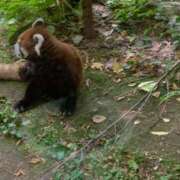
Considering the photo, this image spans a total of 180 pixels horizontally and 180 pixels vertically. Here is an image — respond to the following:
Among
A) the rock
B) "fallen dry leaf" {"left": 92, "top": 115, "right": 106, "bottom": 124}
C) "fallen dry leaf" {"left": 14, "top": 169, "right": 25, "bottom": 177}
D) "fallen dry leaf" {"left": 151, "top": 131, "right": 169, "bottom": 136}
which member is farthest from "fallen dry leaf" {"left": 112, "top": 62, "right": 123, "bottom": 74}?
"fallen dry leaf" {"left": 14, "top": 169, "right": 25, "bottom": 177}

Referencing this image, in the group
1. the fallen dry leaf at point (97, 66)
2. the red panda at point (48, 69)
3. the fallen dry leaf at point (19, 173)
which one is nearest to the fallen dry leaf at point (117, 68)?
the fallen dry leaf at point (97, 66)

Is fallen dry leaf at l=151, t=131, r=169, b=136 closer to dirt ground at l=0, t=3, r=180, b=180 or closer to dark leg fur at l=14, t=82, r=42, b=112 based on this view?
dirt ground at l=0, t=3, r=180, b=180

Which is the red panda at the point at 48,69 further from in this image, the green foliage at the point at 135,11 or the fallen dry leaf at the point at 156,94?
the green foliage at the point at 135,11

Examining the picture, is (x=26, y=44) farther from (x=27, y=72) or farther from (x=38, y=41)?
(x=27, y=72)

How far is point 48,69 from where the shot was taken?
13.9 ft

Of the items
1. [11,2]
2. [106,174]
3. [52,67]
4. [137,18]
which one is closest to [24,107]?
[52,67]

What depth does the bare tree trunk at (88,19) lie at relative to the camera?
514cm

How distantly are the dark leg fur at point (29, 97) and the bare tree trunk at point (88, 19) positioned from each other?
3.87 ft

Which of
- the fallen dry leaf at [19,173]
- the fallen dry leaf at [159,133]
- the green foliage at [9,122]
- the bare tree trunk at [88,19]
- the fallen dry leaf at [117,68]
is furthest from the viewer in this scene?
the bare tree trunk at [88,19]

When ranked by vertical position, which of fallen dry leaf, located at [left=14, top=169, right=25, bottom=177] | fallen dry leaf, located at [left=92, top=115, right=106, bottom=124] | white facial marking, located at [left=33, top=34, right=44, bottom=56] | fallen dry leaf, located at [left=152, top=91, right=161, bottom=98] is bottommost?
fallen dry leaf, located at [left=14, top=169, right=25, bottom=177]

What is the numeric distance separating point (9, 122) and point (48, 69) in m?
0.57

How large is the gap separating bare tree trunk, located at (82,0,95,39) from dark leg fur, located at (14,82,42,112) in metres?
1.18

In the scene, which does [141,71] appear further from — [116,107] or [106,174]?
[106,174]

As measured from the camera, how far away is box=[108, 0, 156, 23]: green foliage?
5.56 m
